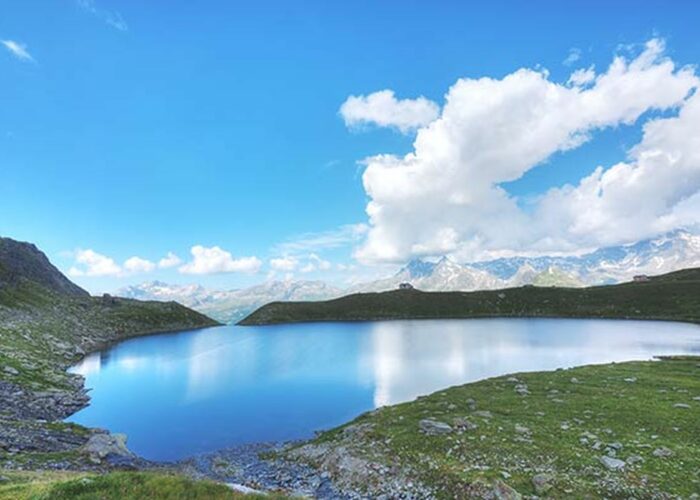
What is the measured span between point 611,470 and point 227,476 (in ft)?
79.3

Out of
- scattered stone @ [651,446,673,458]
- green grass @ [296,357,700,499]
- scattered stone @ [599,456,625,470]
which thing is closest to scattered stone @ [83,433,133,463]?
green grass @ [296,357,700,499]

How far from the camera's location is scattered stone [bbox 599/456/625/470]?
1961 cm

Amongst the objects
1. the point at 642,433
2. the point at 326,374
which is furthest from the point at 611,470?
the point at 326,374

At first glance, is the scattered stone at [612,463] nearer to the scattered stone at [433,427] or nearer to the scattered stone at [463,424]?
the scattered stone at [463,424]

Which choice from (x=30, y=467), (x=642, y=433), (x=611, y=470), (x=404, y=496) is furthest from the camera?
(x=642, y=433)

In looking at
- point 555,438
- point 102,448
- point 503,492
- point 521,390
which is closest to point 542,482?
point 503,492

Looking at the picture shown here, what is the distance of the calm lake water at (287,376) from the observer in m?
41.4

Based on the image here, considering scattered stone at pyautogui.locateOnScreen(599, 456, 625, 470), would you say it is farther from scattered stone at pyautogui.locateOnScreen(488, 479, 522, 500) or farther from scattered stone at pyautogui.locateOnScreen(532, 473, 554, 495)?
scattered stone at pyautogui.locateOnScreen(488, 479, 522, 500)

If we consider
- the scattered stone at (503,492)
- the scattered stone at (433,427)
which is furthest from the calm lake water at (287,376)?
the scattered stone at (503,492)

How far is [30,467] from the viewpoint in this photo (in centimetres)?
2267

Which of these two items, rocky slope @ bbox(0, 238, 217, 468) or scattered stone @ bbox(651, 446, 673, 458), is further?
rocky slope @ bbox(0, 238, 217, 468)

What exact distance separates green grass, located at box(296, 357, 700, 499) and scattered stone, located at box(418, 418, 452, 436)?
623 mm

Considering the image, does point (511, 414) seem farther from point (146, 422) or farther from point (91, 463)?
point (146, 422)

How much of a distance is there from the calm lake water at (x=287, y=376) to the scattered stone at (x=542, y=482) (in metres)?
24.8
